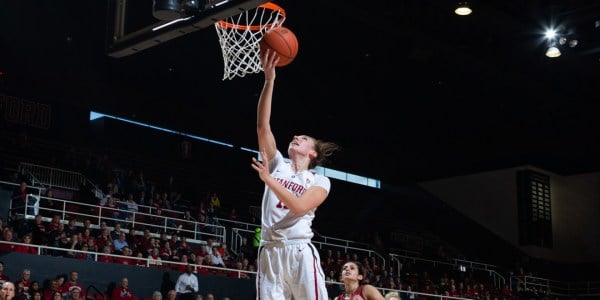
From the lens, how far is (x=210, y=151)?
2564cm

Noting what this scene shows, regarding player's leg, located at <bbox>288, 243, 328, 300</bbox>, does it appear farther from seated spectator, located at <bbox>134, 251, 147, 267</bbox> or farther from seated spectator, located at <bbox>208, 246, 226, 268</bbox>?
seated spectator, located at <bbox>208, 246, 226, 268</bbox>

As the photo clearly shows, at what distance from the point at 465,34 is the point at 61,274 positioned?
10555 millimetres

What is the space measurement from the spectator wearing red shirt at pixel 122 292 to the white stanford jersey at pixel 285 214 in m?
9.29

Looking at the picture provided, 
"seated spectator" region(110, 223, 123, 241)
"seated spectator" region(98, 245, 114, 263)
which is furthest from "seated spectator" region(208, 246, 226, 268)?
"seated spectator" region(98, 245, 114, 263)

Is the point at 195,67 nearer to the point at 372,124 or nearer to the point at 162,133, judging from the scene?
the point at 162,133

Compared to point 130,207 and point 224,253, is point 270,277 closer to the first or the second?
point 224,253

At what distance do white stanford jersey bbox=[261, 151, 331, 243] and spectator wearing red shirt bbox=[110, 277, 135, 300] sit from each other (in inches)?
366

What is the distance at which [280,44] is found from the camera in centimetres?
597

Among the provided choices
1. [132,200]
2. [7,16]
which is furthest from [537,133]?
[7,16]

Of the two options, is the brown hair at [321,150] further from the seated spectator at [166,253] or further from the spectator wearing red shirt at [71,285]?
the seated spectator at [166,253]

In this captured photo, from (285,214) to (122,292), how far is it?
9.48m

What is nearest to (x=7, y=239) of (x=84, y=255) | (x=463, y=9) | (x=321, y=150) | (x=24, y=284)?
(x=24, y=284)

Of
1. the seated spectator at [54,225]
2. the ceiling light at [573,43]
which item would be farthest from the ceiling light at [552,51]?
the seated spectator at [54,225]

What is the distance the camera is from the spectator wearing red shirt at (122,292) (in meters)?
14.4
